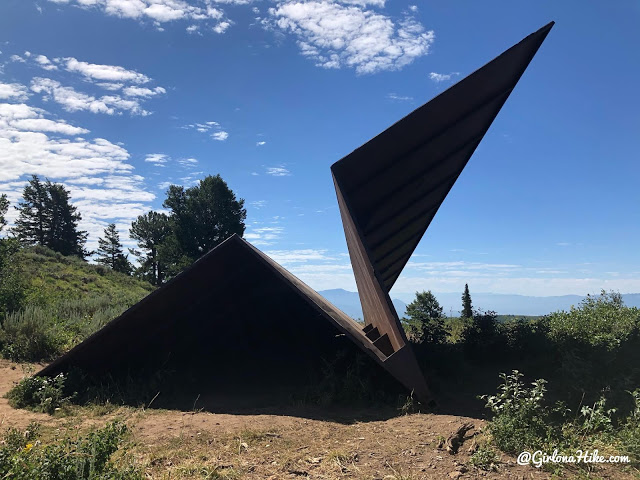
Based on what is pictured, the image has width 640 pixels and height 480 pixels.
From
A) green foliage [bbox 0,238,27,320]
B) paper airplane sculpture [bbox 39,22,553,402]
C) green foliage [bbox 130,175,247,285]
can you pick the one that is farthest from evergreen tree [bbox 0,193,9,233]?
green foliage [bbox 130,175,247,285]

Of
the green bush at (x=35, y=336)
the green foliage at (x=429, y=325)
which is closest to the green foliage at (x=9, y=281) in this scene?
the green bush at (x=35, y=336)

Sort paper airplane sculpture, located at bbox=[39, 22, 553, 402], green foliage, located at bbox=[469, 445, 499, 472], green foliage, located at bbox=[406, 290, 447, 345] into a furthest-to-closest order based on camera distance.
→ green foliage, located at bbox=[406, 290, 447, 345] → paper airplane sculpture, located at bbox=[39, 22, 553, 402] → green foliage, located at bbox=[469, 445, 499, 472]

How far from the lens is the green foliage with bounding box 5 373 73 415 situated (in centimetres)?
593

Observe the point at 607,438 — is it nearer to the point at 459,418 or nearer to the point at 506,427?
Answer: the point at 506,427

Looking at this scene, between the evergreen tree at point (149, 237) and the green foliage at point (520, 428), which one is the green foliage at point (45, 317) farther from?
the evergreen tree at point (149, 237)

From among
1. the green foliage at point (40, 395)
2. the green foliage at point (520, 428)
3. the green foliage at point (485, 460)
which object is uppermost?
the green foliage at point (520, 428)

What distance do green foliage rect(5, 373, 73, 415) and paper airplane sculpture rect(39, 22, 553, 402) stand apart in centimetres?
29

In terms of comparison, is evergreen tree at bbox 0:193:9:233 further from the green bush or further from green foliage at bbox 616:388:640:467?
green foliage at bbox 616:388:640:467

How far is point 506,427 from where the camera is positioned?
3.95 metres

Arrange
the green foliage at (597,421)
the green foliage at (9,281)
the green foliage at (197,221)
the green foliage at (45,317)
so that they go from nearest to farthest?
the green foliage at (597,421) < the green foliage at (45,317) < the green foliage at (9,281) < the green foliage at (197,221)

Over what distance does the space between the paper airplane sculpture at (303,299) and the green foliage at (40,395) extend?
289 mm

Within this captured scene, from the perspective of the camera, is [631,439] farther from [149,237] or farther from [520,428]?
[149,237]

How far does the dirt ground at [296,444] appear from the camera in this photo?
3.47m

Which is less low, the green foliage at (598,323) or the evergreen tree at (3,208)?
the evergreen tree at (3,208)
